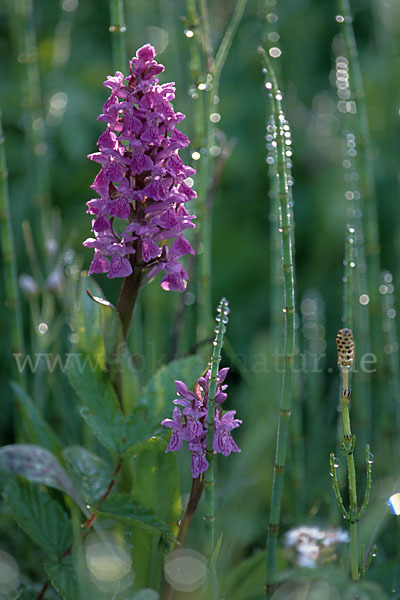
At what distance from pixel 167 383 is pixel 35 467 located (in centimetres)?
21

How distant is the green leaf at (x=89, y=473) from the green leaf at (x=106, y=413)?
2.5 inches

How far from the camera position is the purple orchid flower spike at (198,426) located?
814 millimetres

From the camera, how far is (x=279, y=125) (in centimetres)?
85

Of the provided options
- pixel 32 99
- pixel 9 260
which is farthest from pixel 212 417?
pixel 32 99

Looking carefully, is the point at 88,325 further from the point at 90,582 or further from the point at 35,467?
the point at 90,582

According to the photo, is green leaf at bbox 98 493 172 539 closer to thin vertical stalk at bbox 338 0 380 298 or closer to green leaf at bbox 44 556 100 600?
green leaf at bbox 44 556 100 600

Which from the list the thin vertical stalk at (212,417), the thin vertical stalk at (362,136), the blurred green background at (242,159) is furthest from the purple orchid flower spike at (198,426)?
the blurred green background at (242,159)

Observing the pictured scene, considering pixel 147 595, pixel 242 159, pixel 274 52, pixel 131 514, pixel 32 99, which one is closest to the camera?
pixel 147 595

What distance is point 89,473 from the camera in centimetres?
99

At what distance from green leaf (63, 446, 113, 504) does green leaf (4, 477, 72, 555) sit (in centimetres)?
6

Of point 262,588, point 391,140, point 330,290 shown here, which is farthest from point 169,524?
point 391,140

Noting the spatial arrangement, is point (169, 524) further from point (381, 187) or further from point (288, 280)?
point (381, 187)

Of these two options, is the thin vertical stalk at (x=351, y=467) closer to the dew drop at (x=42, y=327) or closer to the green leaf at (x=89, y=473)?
the green leaf at (x=89, y=473)

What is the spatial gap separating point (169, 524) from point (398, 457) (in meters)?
0.52
